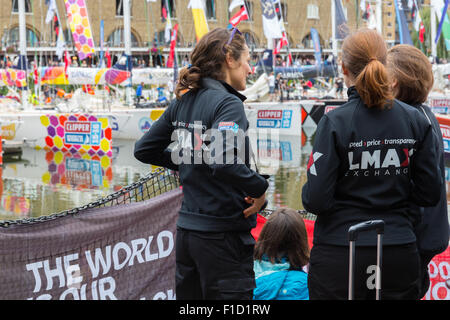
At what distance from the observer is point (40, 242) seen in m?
3.78

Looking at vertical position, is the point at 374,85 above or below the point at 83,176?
above

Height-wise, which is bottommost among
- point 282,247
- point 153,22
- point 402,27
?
point 282,247

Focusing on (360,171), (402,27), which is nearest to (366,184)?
(360,171)

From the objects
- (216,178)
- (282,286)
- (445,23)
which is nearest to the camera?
(216,178)

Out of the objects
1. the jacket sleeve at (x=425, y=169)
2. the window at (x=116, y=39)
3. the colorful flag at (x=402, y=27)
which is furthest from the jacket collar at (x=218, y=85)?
the window at (x=116, y=39)

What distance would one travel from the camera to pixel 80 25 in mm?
23672

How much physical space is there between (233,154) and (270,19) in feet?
87.9

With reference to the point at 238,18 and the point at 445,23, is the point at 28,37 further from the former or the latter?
the point at 445,23

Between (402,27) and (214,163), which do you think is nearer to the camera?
(214,163)

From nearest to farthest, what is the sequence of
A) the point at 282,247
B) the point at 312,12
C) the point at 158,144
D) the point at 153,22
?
the point at 158,144 < the point at 282,247 < the point at 153,22 < the point at 312,12

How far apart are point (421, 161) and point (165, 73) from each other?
32.2m

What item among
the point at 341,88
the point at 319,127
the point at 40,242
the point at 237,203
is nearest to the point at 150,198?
A: the point at 40,242

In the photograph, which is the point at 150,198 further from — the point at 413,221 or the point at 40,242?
the point at 413,221

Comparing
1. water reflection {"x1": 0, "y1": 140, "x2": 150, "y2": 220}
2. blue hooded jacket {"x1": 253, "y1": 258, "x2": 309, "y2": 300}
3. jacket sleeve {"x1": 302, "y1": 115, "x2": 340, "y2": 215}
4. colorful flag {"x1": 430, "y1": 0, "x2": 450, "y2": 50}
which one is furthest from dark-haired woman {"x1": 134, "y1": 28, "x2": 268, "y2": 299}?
colorful flag {"x1": 430, "y1": 0, "x2": 450, "y2": 50}
